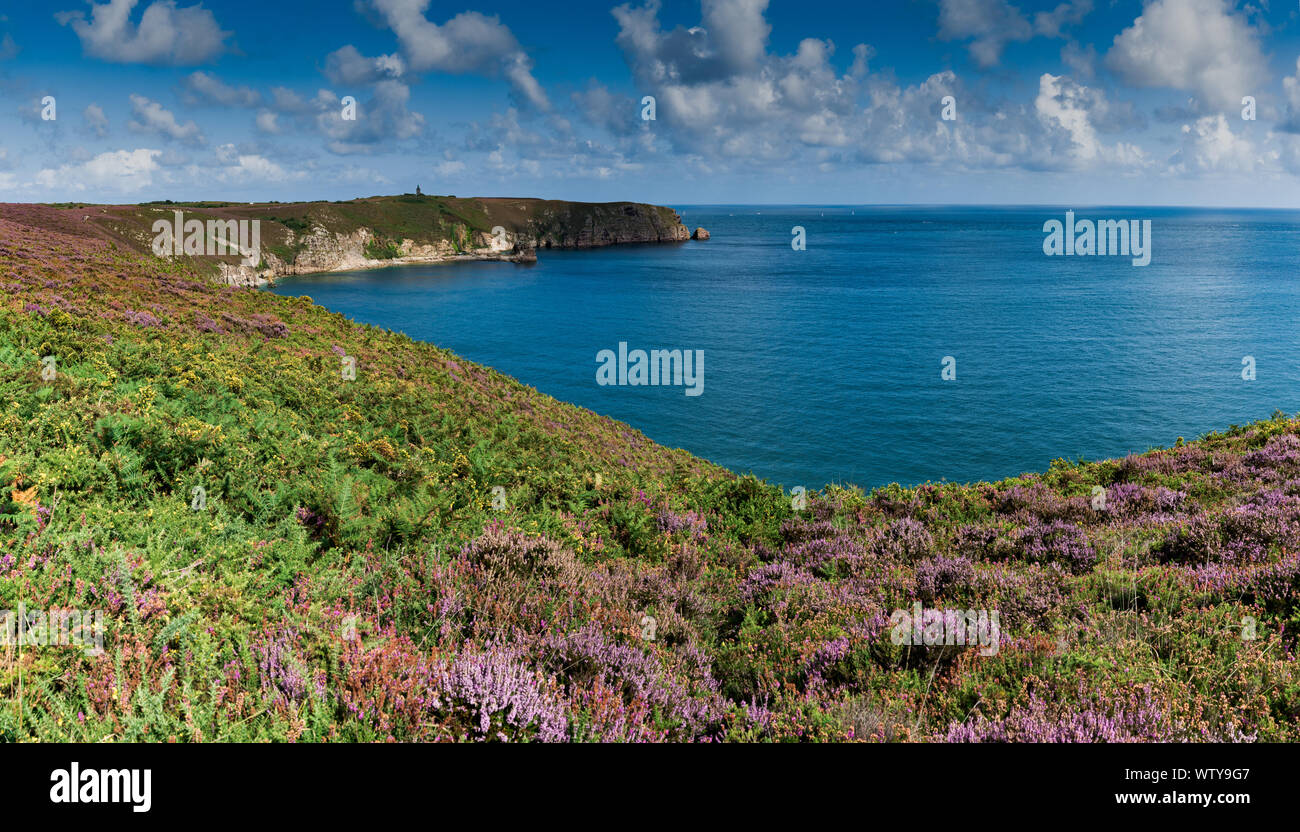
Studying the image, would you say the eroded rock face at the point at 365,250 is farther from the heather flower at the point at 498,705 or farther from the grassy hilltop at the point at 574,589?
the heather flower at the point at 498,705

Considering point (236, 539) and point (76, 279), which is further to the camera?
point (76, 279)

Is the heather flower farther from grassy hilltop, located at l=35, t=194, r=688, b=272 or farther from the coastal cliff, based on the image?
grassy hilltop, located at l=35, t=194, r=688, b=272

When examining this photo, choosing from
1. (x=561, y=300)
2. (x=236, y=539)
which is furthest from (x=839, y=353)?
(x=236, y=539)

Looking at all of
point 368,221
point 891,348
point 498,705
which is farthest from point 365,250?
point 498,705

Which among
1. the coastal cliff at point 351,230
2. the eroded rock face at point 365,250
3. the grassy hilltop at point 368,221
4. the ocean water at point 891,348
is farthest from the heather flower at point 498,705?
the eroded rock face at point 365,250

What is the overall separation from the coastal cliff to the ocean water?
1098 cm

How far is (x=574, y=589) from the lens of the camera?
6.51 m

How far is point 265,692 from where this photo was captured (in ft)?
13.7

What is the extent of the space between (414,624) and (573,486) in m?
6.94

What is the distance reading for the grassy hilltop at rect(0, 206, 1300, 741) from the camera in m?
4.21

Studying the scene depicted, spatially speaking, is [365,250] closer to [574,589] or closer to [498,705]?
[574,589]

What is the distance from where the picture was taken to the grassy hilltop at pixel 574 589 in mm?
4215

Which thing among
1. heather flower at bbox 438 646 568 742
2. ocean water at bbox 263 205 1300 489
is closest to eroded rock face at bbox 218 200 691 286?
ocean water at bbox 263 205 1300 489
